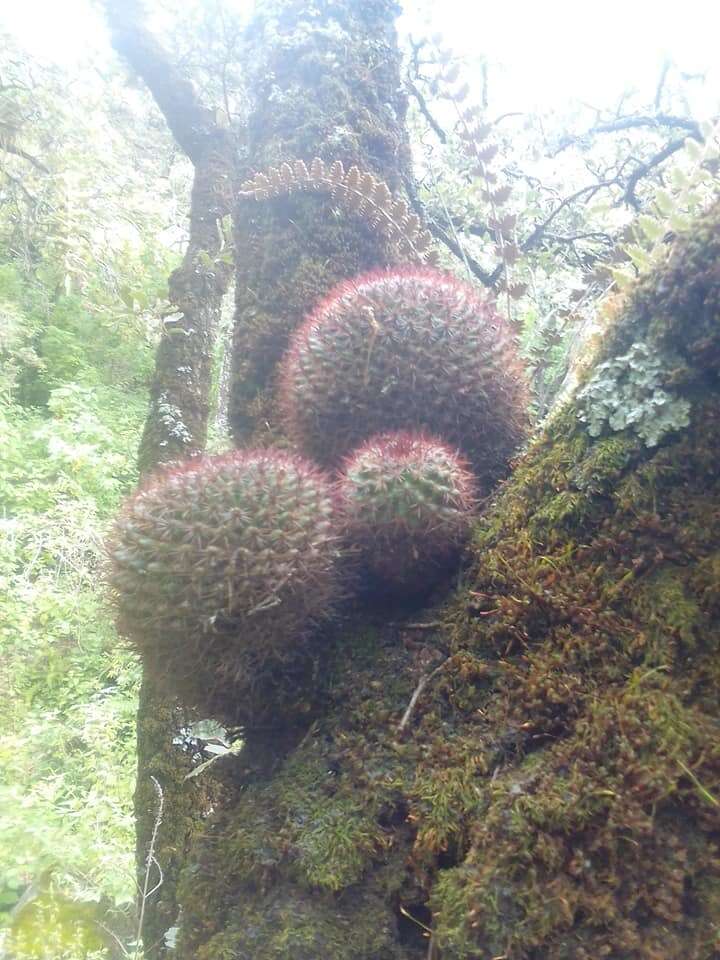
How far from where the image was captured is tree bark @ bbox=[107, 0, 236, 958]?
2055mm

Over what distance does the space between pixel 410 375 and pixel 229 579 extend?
2.77 feet

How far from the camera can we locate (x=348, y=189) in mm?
2643

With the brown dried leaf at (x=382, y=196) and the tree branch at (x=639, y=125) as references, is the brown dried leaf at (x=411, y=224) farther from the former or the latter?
the tree branch at (x=639, y=125)

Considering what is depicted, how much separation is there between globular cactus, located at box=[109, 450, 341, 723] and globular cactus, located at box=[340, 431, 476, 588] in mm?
90

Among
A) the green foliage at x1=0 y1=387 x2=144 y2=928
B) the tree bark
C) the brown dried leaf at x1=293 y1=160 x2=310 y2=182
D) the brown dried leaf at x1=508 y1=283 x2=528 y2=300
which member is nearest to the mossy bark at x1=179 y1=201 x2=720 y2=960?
the tree bark

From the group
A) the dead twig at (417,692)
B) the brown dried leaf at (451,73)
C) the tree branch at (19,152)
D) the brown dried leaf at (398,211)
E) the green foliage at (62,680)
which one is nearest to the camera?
the dead twig at (417,692)

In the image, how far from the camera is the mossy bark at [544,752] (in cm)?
117

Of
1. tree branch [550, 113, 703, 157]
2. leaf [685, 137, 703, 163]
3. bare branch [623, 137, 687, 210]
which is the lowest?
leaf [685, 137, 703, 163]

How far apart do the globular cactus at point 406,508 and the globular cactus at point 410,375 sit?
259mm

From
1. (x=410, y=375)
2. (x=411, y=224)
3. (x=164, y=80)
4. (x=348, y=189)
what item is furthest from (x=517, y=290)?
(x=164, y=80)

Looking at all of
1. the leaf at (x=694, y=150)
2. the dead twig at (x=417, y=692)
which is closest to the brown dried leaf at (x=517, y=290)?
the leaf at (x=694, y=150)

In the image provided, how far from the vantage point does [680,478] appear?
145 centimetres

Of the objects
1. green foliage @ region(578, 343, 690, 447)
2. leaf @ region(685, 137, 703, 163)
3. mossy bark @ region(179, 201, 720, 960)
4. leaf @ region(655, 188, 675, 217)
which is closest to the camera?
mossy bark @ region(179, 201, 720, 960)

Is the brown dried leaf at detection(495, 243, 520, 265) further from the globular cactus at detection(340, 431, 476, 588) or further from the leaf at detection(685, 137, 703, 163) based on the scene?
the globular cactus at detection(340, 431, 476, 588)
